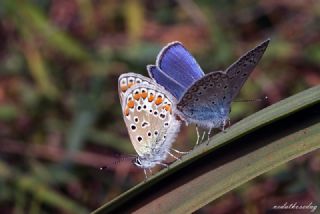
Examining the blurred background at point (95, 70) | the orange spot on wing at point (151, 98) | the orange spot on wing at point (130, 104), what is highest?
the blurred background at point (95, 70)

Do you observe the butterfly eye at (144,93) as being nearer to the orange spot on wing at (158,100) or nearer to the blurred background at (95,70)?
the orange spot on wing at (158,100)

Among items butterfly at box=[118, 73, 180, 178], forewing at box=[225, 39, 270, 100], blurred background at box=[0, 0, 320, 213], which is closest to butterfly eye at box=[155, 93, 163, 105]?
butterfly at box=[118, 73, 180, 178]

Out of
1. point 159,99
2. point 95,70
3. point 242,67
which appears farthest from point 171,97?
point 95,70

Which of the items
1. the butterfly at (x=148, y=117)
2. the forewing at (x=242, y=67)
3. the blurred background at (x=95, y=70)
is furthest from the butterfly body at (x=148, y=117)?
the blurred background at (x=95, y=70)

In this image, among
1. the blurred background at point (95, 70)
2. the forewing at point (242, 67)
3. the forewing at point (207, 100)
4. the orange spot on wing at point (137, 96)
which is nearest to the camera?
the forewing at point (242, 67)

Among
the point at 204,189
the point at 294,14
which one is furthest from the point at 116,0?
the point at 204,189

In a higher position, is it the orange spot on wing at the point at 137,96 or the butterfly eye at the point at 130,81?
the butterfly eye at the point at 130,81

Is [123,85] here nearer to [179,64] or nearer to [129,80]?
[129,80]

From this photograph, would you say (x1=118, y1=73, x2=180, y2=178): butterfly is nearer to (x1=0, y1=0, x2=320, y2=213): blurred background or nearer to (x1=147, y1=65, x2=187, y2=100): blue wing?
(x1=147, y1=65, x2=187, y2=100): blue wing
